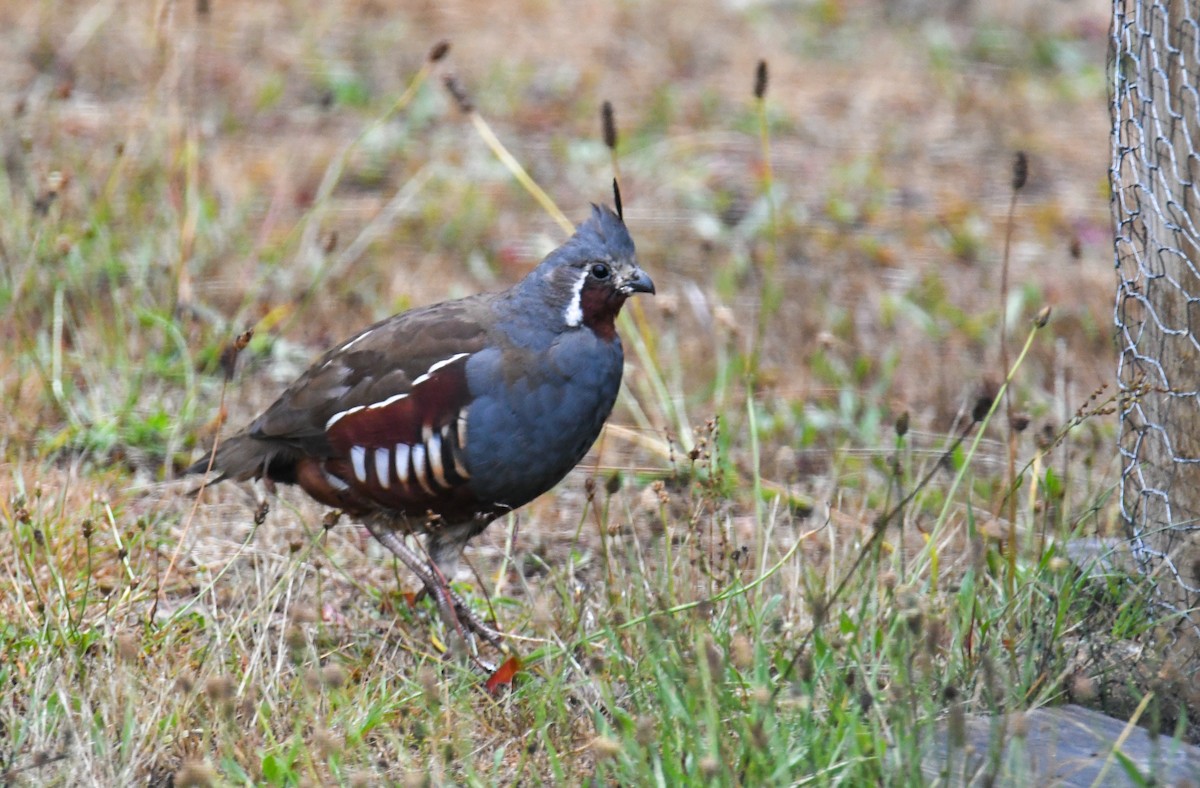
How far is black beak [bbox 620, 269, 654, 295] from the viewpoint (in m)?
4.54

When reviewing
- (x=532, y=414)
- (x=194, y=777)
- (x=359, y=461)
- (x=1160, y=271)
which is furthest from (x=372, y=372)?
(x=1160, y=271)

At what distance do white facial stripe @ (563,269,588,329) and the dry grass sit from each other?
1.73 feet

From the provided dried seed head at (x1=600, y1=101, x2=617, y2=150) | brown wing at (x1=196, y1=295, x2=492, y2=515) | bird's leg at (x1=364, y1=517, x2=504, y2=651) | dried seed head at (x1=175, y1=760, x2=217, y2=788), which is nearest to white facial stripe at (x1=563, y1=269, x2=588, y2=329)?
brown wing at (x1=196, y1=295, x2=492, y2=515)

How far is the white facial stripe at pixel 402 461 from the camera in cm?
440

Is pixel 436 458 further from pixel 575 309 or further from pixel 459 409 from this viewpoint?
pixel 575 309

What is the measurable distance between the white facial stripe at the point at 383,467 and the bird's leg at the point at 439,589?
9.4 inches

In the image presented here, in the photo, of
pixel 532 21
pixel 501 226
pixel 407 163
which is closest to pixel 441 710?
pixel 501 226

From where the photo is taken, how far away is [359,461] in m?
4.52

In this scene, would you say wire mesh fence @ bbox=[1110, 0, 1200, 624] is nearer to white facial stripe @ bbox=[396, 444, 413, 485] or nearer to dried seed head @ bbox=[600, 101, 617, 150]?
dried seed head @ bbox=[600, 101, 617, 150]

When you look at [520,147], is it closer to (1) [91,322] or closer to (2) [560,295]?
(1) [91,322]

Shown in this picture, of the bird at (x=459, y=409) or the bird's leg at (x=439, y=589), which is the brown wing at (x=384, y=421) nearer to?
the bird at (x=459, y=409)

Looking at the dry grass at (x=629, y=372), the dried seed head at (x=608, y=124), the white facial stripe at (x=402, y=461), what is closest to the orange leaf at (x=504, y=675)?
the dry grass at (x=629, y=372)

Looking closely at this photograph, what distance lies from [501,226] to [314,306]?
1.40 metres

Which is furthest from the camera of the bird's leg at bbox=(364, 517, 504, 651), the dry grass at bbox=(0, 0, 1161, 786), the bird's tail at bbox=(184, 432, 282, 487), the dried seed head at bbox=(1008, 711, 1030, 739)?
the bird's tail at bbox=(184, 432, 282, 487)
